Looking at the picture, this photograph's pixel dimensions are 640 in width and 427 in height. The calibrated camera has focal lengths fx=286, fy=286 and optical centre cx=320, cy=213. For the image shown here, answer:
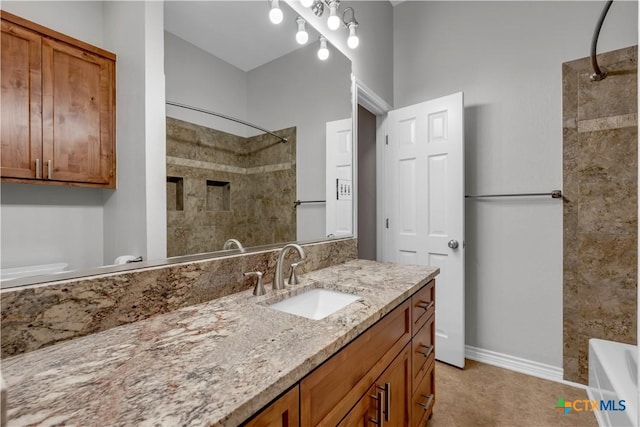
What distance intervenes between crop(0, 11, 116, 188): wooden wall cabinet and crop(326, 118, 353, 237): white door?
116cm

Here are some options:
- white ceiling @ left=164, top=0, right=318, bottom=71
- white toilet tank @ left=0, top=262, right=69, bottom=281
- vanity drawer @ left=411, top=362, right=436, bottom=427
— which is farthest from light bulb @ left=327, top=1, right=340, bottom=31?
vanity drawer @ left=411, top=362, right=436, bottom=427

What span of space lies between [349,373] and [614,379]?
1.33 meters

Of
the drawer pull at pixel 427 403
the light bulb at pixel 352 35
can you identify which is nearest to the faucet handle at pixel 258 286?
the drawer pull at pixel 427 403

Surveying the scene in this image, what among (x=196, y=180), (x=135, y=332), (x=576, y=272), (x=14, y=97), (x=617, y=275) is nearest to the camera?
(x=14, y=97)

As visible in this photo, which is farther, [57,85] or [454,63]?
[454,63]

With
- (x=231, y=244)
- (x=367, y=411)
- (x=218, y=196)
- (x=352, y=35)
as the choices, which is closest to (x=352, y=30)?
(x=352, y=35)

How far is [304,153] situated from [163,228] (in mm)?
816

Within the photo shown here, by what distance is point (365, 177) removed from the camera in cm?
277

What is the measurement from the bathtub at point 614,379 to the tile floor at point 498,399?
0.27 meters

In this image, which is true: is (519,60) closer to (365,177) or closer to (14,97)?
(365,177)

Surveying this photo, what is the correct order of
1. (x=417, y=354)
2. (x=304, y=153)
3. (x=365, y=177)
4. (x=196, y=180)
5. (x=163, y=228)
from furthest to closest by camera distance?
1. (x=365, y=177)
2. (x=304, y=153)
3. (x=417, y=354)
4. (x=196, y=180)
5. (x=163, y=228)

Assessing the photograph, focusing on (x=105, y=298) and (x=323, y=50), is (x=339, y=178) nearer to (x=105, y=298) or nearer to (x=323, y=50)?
(x=323, y=50)

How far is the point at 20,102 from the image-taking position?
0.64m

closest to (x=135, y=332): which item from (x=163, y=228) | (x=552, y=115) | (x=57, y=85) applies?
(x=163, y=228)
